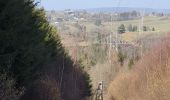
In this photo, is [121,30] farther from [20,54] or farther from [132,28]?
[20,54]

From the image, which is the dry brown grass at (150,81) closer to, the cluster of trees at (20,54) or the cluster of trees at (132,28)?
the cluster of trees at (20,54)

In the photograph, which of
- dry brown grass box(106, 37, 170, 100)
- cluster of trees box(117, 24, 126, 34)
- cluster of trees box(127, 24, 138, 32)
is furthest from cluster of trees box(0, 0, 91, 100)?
cluster of trees box(127, 24, 138, 32)

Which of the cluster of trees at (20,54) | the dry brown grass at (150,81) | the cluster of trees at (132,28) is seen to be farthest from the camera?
the cluster of trees at (132,28)

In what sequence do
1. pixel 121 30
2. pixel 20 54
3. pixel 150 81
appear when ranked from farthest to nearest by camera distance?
pixel 121 30
pixel 150 81
pixel 20 54

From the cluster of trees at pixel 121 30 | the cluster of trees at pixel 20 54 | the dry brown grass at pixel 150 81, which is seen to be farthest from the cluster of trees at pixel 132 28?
the cluster of trees at pixel 20 54

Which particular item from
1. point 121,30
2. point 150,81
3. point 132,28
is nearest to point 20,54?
point 150,81

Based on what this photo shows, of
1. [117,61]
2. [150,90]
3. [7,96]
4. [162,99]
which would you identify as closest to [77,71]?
[150,90]

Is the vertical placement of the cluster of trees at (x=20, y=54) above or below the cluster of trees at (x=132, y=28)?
above

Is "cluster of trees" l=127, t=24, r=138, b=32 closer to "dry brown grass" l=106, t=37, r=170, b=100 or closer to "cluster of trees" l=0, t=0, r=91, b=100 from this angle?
"dry brown grass" l=106, t=37, r=170, b=100
